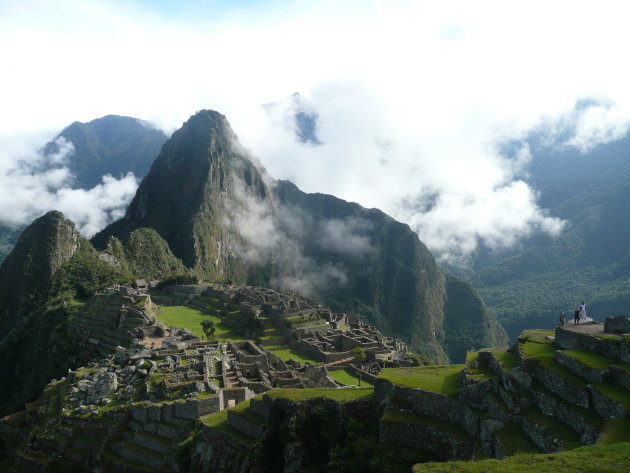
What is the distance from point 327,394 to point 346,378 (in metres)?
26.0

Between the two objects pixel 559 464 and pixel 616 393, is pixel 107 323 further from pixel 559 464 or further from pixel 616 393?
pixel 559 464

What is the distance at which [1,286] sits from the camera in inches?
4254

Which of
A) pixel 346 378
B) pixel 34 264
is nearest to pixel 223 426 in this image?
pixel 346 378

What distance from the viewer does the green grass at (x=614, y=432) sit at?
11320 mm

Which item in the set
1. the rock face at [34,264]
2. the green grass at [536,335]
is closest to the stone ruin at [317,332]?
the green grass at [536,335]

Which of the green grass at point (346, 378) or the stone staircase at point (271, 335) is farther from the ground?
the stone staircase at point (271, 335)

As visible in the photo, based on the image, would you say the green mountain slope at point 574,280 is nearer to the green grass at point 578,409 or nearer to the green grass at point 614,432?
the green grass at point 578,409

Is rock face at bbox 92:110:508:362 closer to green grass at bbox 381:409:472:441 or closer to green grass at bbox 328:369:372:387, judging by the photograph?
green grass at bbox 328:369:372:387

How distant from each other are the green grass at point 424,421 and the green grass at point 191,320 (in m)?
36.7

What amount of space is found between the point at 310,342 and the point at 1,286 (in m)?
82.9

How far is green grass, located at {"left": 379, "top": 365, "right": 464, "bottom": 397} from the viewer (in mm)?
16781

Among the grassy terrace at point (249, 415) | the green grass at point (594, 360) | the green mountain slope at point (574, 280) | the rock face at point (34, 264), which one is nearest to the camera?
the green grass at point (594, 360)

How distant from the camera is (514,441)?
13.6 metres

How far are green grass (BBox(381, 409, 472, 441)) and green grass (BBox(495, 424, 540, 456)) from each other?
109 centimetres
